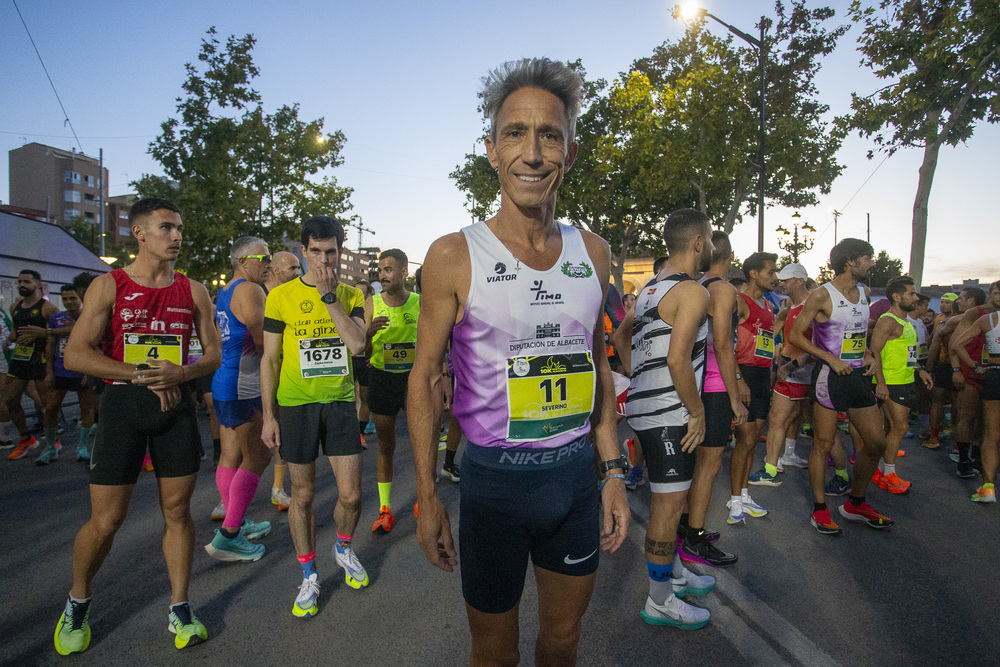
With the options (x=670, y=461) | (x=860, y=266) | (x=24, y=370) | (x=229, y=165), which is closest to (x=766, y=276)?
(x=860, y=266)

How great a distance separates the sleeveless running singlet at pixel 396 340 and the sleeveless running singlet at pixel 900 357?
5.07m

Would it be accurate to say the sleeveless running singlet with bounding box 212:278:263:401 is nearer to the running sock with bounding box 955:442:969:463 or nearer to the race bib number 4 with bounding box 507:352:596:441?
the race bib number 4 with bounding box 507:352:596:441

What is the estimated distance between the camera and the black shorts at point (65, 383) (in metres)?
7.50

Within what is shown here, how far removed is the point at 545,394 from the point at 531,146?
800 mm

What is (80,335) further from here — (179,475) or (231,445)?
(231,445)

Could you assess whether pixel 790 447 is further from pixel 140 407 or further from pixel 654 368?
pixel 140 407

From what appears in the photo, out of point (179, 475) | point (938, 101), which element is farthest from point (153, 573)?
point (938, 101)

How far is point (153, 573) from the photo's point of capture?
3.98 m

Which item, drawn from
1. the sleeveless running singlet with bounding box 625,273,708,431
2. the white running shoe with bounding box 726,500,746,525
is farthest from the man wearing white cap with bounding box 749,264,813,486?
the sleeveless running singlet with bounding box 625,273,708,431

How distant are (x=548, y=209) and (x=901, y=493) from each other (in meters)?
5.92

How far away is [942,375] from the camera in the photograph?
837 centimetres

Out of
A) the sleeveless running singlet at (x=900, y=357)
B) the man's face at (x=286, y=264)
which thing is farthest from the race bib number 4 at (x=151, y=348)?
the sleeveless running singlet at (x=900, y=357)

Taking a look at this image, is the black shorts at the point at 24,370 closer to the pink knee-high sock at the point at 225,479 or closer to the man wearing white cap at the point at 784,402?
the pink knee-high sock at the point at 225,479

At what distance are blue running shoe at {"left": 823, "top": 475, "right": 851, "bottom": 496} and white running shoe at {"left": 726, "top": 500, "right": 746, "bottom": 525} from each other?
151cm
